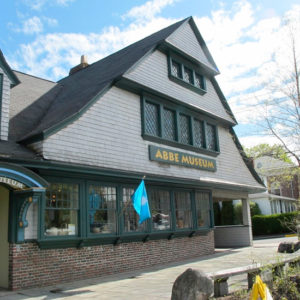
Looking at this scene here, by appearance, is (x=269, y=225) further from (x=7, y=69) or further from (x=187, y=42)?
(x=7, y=69)

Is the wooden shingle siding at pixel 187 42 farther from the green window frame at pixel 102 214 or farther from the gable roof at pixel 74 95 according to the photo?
the green window frame at pixel 102 214

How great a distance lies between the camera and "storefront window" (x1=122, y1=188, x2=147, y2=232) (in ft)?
38.3

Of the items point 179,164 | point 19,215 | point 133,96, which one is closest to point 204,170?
point 179,164

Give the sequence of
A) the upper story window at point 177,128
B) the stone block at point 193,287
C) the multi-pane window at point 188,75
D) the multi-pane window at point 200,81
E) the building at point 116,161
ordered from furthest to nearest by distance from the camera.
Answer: the multi-pane window at point 200,81 → the multi-pane window at point 188,75 → the upper story window at point 177,128 → the building at point 116,161 → the stone block at point 193,287

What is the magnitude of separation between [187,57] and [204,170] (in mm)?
4697

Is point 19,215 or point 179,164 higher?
point 179,164

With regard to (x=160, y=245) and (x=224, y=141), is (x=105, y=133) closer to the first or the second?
(x=160, y=245)

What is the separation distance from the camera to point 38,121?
1154 cm

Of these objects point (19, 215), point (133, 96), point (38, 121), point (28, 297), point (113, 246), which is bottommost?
point (28, 297)

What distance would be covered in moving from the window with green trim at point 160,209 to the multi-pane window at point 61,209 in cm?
318

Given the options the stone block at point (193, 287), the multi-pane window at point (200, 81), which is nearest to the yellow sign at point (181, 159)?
the multi-pane window at point (200, 81)

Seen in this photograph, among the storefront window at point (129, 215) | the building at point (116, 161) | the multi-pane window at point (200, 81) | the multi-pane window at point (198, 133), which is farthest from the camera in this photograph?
the multi-pane window at point (200, 81)

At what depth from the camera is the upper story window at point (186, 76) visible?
589 inches

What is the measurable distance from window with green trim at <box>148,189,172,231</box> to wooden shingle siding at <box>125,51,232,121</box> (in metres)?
3.71
